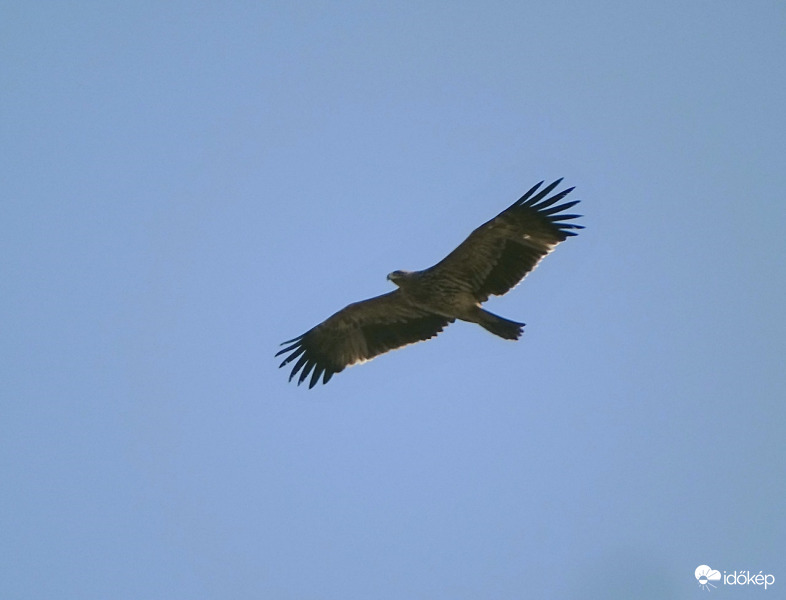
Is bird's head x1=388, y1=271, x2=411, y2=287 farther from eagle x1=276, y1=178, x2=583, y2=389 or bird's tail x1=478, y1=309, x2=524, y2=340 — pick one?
bird's tail x1=478, y1=309, x2=524, y2=340

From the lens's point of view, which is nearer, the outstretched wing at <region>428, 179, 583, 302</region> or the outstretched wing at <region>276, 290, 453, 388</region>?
the outstretched wing at <region>428, 179, 583, 302</region>

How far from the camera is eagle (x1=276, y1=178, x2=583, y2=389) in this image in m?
16.3

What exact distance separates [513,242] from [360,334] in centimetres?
275

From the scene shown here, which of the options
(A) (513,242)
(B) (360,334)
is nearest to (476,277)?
(A) (513,242)

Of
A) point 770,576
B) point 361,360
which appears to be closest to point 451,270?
point 361,360

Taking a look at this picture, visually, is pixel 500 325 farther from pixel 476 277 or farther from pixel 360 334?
pixel 360 334

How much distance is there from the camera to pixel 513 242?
16.4 m

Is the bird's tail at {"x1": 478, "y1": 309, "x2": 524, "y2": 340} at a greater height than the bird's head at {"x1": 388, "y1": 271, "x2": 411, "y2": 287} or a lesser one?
lesser

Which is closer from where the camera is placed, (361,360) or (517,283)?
(517,283)

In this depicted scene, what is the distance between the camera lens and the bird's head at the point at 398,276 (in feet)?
55.0

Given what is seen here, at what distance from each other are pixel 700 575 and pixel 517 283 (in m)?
5.35

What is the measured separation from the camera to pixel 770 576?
656 inches

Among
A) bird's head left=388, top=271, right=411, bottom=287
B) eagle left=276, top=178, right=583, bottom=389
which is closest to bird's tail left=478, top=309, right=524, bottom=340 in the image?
eagle left=276, top=178, right=583, bottom=389

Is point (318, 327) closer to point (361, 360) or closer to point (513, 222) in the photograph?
point (361, 360)
